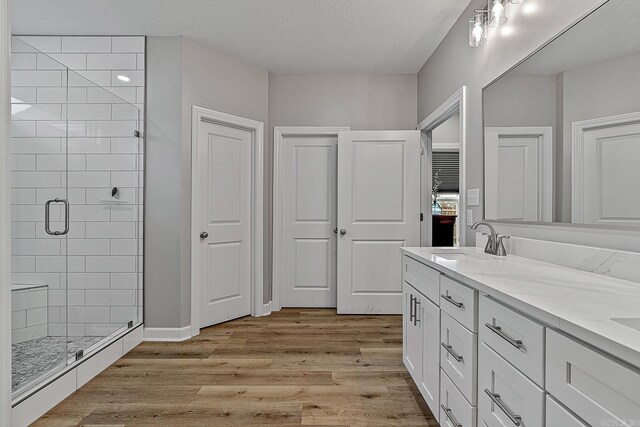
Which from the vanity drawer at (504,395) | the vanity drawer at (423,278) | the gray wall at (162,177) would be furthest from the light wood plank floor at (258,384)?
the vanity drawer at (504,395)

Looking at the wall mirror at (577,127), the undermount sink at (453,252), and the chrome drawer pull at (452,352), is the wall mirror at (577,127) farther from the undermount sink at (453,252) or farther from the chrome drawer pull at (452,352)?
the chrome drawer pull at (452,352)

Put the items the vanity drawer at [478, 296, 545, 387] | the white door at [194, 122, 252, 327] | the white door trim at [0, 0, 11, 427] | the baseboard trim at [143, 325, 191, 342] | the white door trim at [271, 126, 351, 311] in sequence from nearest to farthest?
the vanity drawer at [478, 296, 545, 387] < the white door trim at [0, 0, 11, 427] < the baseboard trim at [143, 325, 191, 342] < the white door at [194, 122, 252, 327] < the white door trim at [271, 126, 351, 311]

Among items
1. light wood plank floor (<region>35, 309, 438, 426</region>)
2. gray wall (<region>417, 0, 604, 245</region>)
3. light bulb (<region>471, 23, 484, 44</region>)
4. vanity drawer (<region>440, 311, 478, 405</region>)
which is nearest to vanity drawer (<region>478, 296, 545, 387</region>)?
vanity drawer (<region>440, 311, 478, 405</region>)

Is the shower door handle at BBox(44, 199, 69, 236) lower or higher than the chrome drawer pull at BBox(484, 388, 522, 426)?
higher

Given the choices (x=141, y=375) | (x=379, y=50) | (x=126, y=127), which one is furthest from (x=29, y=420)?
(x=379, y=50)

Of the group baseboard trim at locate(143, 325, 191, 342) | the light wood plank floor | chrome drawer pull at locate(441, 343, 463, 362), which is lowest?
the light wood plank floor

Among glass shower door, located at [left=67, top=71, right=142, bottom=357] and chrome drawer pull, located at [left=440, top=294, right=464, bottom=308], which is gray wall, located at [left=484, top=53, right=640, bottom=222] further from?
glass shower door, located at [left=67, top=71, right=142, bottom=357]

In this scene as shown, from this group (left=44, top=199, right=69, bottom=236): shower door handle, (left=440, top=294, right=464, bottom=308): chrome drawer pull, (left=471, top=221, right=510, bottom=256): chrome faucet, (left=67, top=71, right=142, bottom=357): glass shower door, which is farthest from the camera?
(left=67, top=71, right=142, bottom=357): glass shower door

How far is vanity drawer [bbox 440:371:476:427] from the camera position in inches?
52.8

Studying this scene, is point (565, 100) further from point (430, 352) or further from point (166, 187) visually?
point (166, 187)

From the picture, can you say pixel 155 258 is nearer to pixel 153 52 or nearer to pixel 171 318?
pixel 171 318

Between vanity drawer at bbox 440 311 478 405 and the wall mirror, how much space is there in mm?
698

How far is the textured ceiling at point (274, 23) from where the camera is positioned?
269cm

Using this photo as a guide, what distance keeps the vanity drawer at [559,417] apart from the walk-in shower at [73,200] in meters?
2.35
